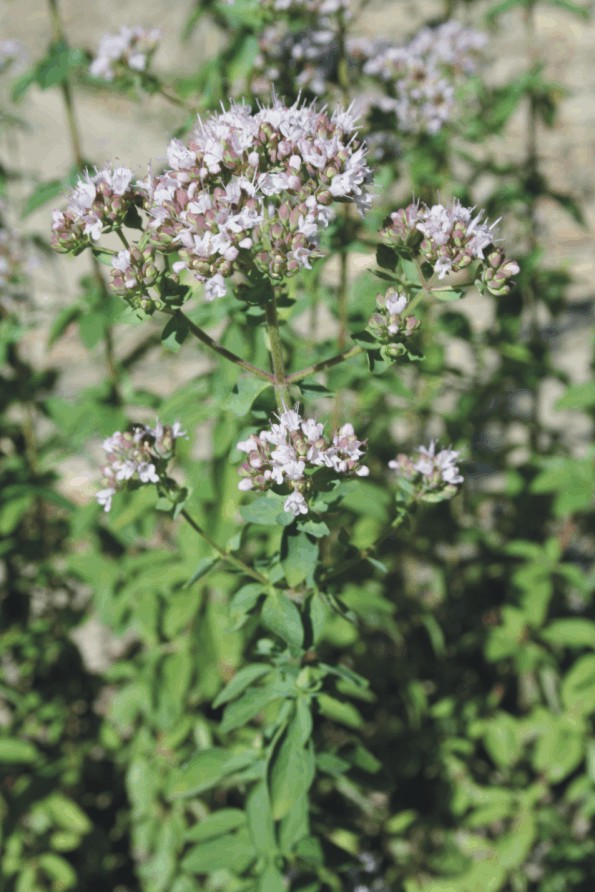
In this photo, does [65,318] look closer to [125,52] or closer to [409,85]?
[125,52]

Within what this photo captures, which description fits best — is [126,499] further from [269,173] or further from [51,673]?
[269,173]

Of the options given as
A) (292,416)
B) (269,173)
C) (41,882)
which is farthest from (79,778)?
(269,173)

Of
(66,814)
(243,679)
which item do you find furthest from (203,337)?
(66,814)

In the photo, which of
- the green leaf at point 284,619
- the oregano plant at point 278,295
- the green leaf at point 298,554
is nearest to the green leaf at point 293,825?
the oregano plant at point 278,295

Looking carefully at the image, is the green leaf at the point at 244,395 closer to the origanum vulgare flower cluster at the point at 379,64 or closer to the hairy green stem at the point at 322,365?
the hairy green stem at the point at 322,365

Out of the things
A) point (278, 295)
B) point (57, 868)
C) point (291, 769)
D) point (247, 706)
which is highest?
point (278, 295)

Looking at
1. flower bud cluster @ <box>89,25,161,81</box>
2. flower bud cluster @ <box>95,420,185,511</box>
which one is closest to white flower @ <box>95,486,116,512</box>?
flower bud cluster @ <box>95,420,185,511</box>
